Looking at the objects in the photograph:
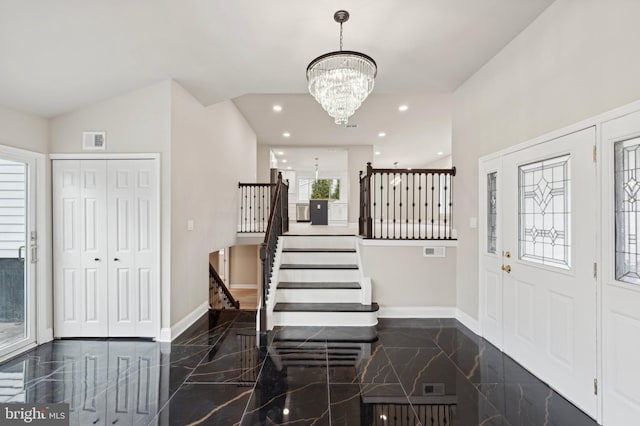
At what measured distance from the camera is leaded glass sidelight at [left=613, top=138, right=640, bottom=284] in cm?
204

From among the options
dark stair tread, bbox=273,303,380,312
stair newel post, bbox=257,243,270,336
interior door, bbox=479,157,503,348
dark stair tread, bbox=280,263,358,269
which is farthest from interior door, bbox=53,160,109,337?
interior door, bbox=479,157,503,348

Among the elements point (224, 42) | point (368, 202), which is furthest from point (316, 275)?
point (224, 42)

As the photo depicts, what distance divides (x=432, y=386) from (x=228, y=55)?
3862 millimetres

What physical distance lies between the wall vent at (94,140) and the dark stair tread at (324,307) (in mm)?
2991

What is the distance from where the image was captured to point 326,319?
4.16m

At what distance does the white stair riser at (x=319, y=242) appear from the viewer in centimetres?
534

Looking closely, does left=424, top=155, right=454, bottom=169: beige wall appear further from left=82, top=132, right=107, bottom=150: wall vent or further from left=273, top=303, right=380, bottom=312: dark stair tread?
left=82, top=132, right=107, bottom=150: wall vent

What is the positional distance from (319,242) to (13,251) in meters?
3.91

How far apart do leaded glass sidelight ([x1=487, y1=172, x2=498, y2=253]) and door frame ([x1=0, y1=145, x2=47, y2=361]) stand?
5299 mm

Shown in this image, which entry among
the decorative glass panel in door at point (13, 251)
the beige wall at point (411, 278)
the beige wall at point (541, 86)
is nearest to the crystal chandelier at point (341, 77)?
the beige wall at point (541, 86)

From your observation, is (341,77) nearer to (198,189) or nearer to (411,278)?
(198,189)

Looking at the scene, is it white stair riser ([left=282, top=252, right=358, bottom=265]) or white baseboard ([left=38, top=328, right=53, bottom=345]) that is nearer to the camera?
white baseboard ([left=38, top=328, right=53, bottom=345])

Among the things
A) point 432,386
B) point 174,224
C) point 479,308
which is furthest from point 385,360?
point 174,224

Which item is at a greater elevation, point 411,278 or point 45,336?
point 411,278
